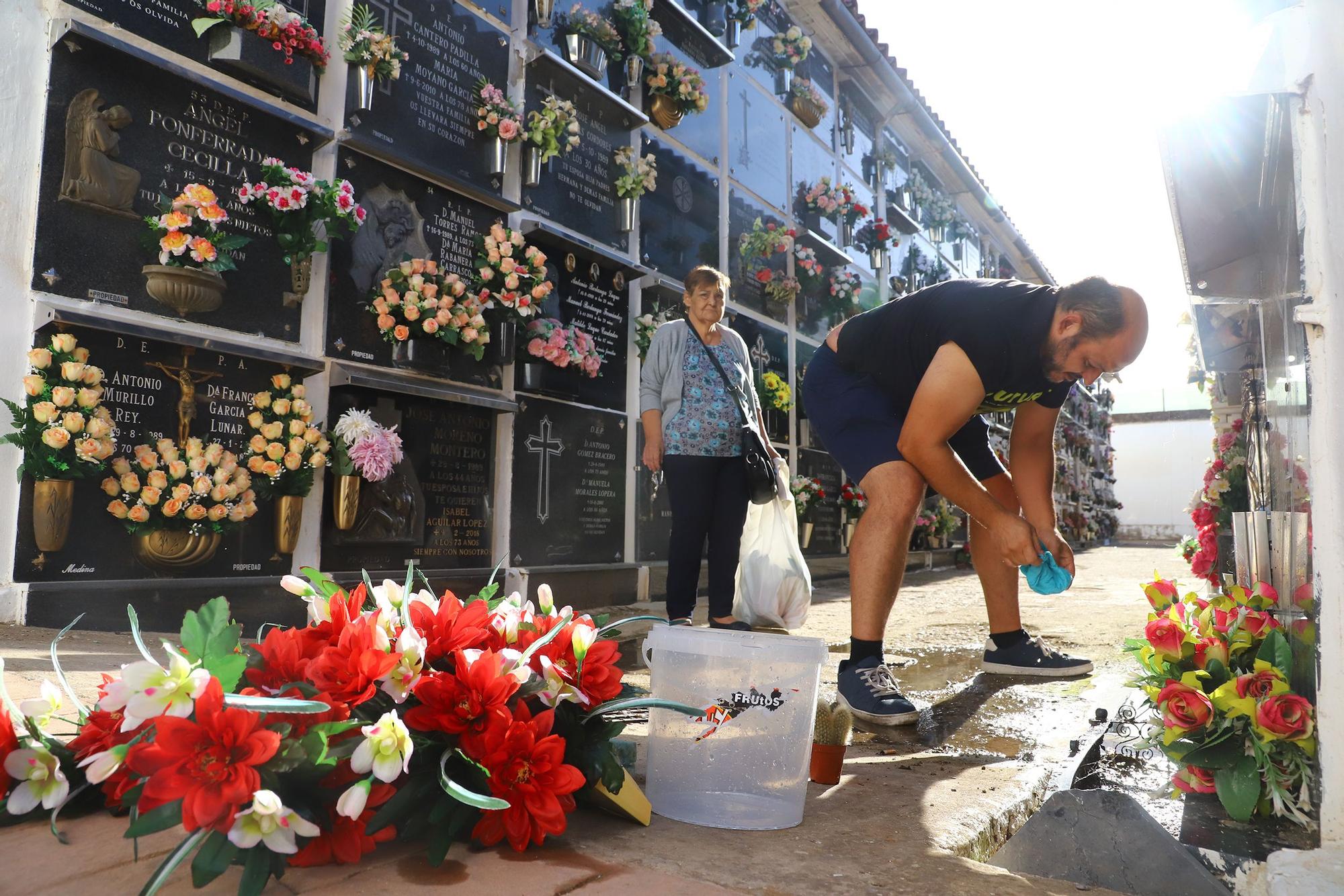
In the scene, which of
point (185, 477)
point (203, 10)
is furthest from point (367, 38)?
point (185, 477)

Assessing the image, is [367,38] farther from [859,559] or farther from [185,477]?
[859,559]

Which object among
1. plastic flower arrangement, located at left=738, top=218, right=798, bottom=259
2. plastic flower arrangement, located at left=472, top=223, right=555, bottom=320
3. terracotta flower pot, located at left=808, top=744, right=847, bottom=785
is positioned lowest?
terracotta flower pot, located at left=808, top=744, right=847, bottom=785

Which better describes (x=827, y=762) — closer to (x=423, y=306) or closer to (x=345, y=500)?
(x=345, y=500)

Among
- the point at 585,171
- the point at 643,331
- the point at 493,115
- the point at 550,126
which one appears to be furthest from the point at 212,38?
the point at 643,331

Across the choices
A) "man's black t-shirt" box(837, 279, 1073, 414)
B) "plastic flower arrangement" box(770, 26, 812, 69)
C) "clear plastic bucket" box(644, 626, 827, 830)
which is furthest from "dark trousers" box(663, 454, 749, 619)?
"plastic flower arrangement" box(770, 26, 812, 69)

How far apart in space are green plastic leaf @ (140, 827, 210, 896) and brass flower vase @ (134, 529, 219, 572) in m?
2.56

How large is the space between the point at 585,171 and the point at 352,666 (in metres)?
4.93

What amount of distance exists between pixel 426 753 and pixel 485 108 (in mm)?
4154

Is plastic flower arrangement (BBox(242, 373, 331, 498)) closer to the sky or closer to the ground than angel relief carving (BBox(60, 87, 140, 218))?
closer to the ground

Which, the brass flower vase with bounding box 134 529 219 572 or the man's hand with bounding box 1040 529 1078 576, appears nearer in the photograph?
the man's hand with bounding box 1040 529 1078 576

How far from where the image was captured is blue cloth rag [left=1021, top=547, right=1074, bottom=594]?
240 centimetres

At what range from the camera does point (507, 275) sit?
4465 millimetres

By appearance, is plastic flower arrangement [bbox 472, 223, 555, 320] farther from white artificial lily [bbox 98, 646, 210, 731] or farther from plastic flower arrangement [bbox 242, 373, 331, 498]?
white artificial lily [bbox 98, 646, 210, 731]

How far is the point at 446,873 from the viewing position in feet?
3.55
